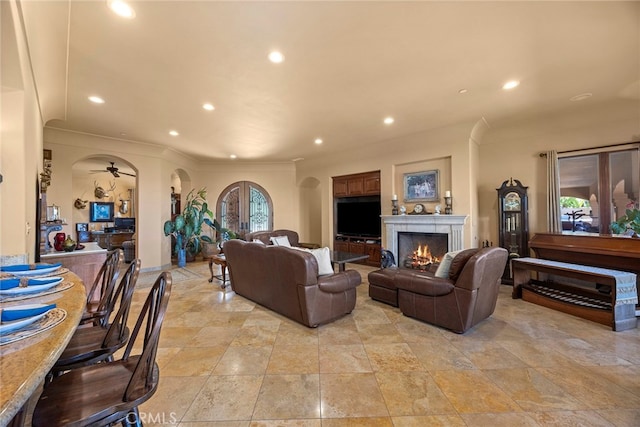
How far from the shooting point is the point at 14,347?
761 millimetres

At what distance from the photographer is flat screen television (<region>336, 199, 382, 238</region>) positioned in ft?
20.1

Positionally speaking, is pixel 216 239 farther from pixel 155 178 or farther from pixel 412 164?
pixel 412 164

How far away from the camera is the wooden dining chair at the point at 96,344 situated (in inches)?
54.4

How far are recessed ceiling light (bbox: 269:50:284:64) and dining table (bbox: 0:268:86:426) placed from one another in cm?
246

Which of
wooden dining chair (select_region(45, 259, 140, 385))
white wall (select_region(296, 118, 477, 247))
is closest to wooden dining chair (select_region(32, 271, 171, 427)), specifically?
wooden dining chair (select_region(45, 259, 140, 385))

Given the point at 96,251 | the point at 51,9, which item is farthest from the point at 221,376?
the point at 51,9

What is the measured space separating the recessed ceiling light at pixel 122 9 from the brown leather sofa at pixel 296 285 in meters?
2.43

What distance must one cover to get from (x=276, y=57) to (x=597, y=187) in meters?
5.21

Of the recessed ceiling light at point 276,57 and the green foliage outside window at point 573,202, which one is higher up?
the recessed ceiling light at point 276,57

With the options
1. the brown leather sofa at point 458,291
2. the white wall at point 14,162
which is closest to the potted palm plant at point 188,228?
the white wall at point 14,162

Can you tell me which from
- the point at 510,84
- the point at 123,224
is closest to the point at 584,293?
the point at 510,84

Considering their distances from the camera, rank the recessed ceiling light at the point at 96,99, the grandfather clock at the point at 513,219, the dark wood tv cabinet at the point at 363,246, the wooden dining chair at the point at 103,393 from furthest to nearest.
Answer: the dark wood tv cabinet at the point at 363,246
the grandfather clock at the point at 513,219
the recessed ceiling light at the point at 96,99
the wooden dining chair at the point at 103,393

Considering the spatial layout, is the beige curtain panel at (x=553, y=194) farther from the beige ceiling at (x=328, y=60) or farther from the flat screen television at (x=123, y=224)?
the flat screen television at (x=123, y=224)

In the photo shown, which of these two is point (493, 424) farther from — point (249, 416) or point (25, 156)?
point (25, 156)
